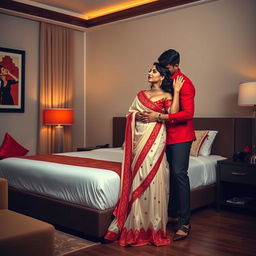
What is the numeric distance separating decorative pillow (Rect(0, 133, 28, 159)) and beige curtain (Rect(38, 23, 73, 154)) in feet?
1.93

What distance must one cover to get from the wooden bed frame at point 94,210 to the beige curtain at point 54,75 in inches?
84.4

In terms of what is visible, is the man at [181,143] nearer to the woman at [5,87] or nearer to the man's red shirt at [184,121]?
the man's red shirt at [184,121]

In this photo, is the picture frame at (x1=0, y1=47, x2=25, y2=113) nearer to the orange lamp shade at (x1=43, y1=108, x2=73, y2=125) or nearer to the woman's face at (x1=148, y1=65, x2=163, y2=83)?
the orange lamp shade at (x1=43, y1=108, x2=73, y2=125)

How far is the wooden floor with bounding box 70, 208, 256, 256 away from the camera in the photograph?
9.36 ft

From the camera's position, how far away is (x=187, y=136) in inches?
126

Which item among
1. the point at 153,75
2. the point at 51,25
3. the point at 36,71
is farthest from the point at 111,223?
the point at 51,25

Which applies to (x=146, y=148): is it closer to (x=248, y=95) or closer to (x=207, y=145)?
(x=248, y=95)

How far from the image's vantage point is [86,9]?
5.89 m

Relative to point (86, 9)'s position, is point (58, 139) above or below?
below

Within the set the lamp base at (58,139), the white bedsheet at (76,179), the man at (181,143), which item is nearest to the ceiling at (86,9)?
the lamp base at (58,139)

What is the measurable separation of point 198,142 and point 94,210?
184cm

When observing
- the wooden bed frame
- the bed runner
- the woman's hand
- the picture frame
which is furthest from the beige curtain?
the woman's hand

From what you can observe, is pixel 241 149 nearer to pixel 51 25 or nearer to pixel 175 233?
pixel 175 233

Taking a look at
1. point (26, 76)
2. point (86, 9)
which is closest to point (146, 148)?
point (26, 76)
